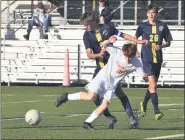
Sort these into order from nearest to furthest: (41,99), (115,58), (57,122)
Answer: (115,58) → (57,122) → (41,99)

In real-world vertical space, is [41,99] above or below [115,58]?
below

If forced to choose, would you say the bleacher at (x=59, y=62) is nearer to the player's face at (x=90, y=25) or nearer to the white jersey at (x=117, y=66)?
the player's face at (x=90, y=25)

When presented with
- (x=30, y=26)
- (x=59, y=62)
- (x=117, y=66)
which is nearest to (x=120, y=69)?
(x=117, y=66)

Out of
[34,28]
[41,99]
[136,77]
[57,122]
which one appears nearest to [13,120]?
[57,122]

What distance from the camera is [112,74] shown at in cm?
1181

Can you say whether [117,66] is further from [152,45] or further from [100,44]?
[152,45]

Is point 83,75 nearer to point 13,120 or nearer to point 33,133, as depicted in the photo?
point 13,120

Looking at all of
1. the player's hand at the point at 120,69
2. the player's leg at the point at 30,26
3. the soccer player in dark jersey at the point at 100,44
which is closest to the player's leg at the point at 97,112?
the player's hand at the point at 120,69

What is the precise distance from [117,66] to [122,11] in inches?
762

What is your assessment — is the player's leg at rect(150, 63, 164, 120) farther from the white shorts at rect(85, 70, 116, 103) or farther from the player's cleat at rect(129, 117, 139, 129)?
the white shorts at rect(85, 70, 116, 103)

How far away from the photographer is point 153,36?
14.6 metres

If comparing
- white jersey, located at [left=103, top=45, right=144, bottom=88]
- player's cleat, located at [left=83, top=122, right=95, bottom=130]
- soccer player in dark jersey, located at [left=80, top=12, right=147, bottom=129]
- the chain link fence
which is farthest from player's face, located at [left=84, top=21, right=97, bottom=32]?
the chain link fence

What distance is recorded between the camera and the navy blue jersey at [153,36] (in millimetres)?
14562

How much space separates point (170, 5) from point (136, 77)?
4.97 meters
